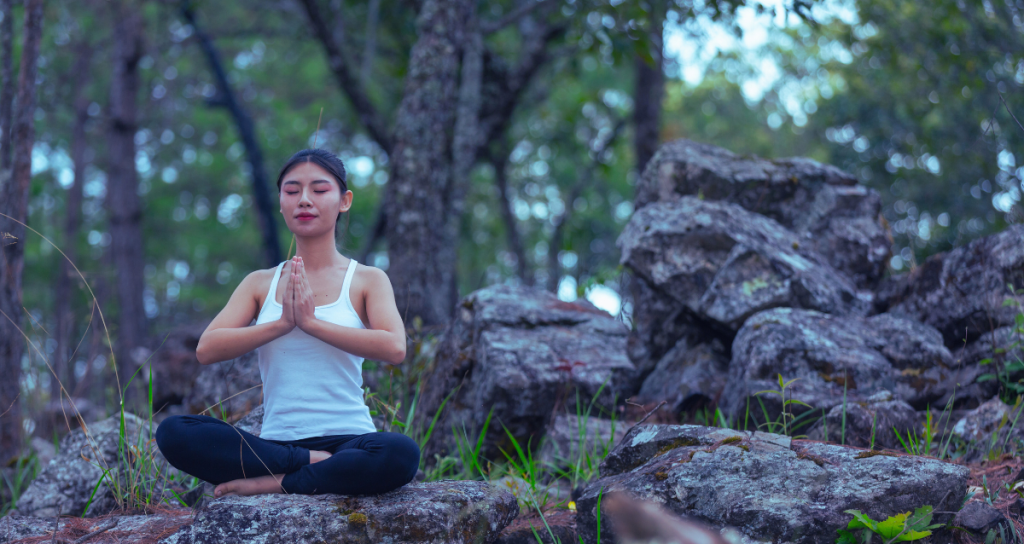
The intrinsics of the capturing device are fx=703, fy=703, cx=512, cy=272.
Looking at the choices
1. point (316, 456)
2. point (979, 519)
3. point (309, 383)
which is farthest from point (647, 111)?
point (316, 456)

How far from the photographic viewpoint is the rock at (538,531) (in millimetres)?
2684

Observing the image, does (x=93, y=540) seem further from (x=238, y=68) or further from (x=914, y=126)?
(x=238, y=68)

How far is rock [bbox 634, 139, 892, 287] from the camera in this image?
492cm

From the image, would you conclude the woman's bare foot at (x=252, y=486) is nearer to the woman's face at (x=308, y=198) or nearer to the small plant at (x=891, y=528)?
the woman's face at (x=308, y=198)

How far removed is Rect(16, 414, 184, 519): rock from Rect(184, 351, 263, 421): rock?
63 cm

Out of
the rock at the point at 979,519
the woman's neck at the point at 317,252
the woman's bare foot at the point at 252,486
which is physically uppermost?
the woman's neck at the point at 317,252

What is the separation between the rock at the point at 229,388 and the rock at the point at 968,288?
12.9 feet

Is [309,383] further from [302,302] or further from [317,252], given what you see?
[317,252]

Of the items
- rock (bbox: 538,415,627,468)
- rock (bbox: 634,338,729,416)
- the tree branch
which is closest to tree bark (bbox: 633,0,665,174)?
the tree branch

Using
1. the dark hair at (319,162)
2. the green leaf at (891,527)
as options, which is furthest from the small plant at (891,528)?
the dark hair at (319,162)

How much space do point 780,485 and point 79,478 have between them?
10.2ft

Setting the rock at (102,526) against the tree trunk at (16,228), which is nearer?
the rock at (102,526)

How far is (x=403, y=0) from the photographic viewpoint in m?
8.60

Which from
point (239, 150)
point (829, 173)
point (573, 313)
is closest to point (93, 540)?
point (573, 313)
